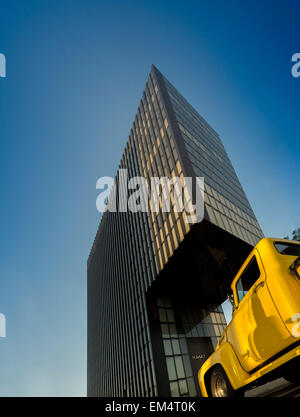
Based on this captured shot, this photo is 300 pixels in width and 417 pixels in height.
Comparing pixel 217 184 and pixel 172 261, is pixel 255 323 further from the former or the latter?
pixel 217 184

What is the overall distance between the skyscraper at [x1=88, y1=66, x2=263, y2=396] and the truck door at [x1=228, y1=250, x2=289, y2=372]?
17.2 meters

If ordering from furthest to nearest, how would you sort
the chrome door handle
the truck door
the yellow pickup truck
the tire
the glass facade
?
the glass facade → the tire → the chrome door handle → the truck door → the yellow pickup truck

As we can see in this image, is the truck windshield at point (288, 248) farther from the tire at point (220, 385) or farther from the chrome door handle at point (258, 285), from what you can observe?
the tire at point (220, 385)

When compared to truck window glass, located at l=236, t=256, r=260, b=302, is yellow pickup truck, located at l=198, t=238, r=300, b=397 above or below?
below

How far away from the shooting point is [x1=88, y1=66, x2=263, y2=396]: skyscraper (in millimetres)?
24781

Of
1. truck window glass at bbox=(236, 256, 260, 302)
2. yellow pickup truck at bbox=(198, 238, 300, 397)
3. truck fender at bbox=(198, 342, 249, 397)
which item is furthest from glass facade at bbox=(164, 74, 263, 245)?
yellow pickup truck at bbox=(198, 238, 300, 397)

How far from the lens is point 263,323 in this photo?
12.2ft

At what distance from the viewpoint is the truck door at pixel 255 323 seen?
11.3 ft

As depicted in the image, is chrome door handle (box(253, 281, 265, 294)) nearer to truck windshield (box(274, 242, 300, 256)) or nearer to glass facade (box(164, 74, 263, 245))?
truck windshield (box(274, 242, 300, 256))

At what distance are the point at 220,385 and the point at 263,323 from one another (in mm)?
2607

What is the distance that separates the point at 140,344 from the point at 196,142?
89.3 ft

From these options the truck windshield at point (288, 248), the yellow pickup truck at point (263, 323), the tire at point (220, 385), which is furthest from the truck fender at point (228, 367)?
the truck windshield at point (288, 248)

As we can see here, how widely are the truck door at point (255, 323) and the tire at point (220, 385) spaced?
0.78 meters
